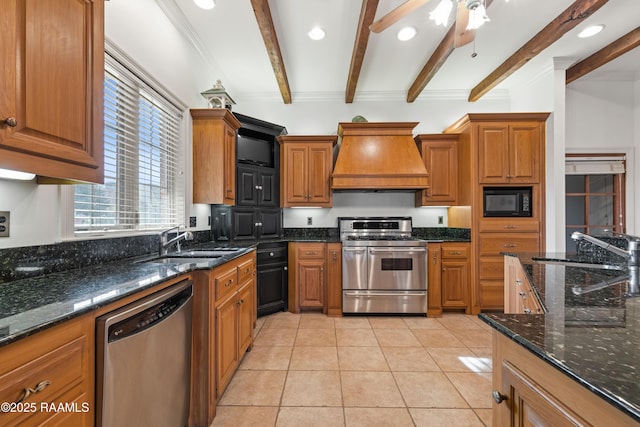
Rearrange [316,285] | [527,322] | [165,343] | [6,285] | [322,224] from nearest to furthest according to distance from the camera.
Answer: [527,322] < [6,285] < [165,343] < [316,285] < [322,224]

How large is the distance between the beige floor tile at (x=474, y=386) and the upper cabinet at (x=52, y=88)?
2.50 metres

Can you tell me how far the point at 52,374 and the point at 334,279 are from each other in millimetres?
2765

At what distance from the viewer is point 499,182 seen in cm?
325

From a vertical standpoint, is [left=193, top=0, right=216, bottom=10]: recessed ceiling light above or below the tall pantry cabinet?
above

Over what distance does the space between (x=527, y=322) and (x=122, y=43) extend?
2.56 meters

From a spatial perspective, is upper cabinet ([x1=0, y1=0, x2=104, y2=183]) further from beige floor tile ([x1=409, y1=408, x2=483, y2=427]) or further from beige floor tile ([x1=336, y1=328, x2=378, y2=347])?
beige floor tile ([x1=336, y1=328, x2=378, y2=347])

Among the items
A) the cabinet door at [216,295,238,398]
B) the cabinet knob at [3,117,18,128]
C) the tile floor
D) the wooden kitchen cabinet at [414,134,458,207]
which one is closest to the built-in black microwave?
the wooden kitchen cabinet at [414,134,458,207]

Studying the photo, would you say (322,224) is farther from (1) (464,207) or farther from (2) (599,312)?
(2) (599,312)

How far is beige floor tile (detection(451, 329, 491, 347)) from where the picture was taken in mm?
2545

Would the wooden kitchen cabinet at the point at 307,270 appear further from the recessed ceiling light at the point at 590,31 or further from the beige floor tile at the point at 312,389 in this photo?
the recessed ceiling light at the point at 590,31

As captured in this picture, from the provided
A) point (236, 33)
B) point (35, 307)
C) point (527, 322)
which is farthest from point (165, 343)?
point (236, 33)

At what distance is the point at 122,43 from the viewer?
69.6 inches

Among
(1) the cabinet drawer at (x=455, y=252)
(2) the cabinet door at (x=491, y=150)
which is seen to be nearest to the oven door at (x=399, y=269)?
(1) the cabinet drawer at (x=455, y=252)

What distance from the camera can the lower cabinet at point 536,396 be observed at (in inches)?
19.2
